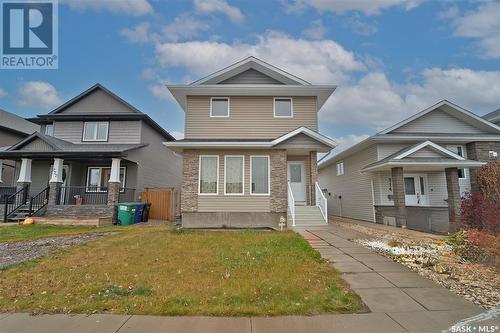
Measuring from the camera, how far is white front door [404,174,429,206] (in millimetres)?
15227

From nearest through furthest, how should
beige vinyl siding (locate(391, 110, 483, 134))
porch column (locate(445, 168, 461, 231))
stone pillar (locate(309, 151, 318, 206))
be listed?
stone pillar (locate(309, 151, 318, 206)) < porch column (locate(445, 168, 461, 231)) < beige vinyl siding (locate(391, 110, 483, 134))

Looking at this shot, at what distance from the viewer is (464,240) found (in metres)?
7.65

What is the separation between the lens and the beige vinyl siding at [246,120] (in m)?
13.8

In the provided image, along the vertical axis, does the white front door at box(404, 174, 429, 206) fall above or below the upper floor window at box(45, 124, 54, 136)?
below

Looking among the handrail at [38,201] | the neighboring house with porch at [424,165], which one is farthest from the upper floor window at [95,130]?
the neighboring house with porch at [424,165]

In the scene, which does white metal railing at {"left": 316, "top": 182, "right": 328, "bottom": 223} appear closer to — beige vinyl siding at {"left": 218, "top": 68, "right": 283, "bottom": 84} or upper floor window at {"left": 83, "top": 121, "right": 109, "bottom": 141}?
beige vinyl siding at {"left": 218, "top": 68, "right": 283, "bottom": 84}

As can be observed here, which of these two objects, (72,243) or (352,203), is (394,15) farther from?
(72,243)

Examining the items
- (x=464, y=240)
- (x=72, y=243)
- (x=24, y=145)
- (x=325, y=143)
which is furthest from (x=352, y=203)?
(x=24, y=145)

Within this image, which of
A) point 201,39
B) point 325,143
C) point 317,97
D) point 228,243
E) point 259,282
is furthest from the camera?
point 201,39

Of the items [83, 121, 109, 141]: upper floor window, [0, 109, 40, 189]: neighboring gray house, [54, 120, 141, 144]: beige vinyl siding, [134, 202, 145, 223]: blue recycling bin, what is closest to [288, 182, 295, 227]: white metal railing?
[134, 202, 145, 223]: blue recycling bin

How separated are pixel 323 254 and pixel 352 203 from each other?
40.8ft

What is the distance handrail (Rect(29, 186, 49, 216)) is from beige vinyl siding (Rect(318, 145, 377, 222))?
19.2 m

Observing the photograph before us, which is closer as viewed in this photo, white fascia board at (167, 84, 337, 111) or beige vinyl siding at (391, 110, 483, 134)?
white fascia board at (167, 84, 337, 111)

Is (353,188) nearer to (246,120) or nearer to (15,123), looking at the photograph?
(246,120)
